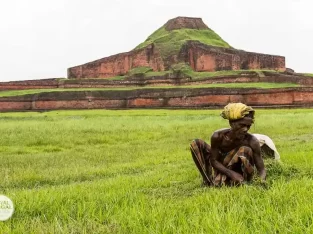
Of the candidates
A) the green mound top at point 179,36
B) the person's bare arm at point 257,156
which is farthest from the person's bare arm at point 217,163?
the green mound top at point 179,36

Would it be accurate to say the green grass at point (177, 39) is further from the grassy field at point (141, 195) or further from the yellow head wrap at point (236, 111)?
the yellow head wrap at point (236, 111)

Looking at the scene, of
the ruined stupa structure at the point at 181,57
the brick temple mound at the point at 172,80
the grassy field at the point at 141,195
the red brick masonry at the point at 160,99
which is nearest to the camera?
the grassy field at the point at 141,195

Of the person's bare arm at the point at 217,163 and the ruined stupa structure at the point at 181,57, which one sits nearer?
the person's bare arm at the point at 217,163

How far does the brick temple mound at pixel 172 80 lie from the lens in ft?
61.3

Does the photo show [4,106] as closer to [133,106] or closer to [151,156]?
[133,106]

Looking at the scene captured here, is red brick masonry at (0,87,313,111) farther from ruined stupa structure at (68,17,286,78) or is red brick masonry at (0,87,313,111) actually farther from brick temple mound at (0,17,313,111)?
ruined stupa structure at (68,17,286,78)

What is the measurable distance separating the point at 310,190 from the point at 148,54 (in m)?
27.2

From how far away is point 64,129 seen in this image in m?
10.2

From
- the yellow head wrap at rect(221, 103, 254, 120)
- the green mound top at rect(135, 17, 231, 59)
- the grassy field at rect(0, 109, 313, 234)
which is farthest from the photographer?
the green mound top at rect(135, 17, 231, 59)

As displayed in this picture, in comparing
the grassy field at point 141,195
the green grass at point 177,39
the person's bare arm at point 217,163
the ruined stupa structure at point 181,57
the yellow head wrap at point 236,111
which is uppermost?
the green grass at point 177,39

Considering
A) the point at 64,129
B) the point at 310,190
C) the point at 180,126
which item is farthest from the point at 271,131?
the point at 310,190

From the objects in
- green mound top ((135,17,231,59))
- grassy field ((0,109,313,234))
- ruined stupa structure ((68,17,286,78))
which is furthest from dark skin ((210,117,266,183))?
green mound top ((135,17,231,59))

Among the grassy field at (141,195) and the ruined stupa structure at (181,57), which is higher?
the ruined stupa structure at (181,57)

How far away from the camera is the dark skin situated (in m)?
3.46
